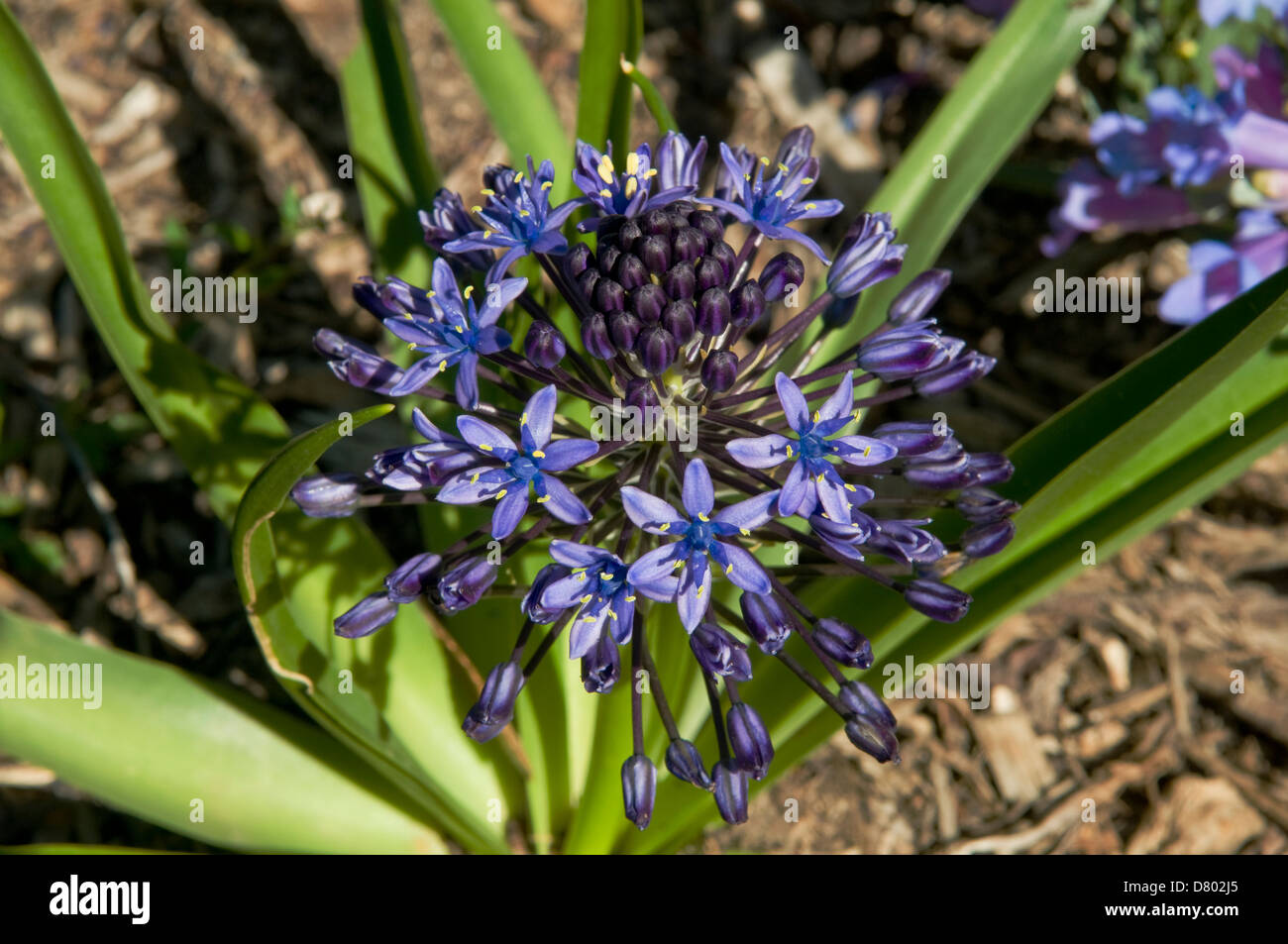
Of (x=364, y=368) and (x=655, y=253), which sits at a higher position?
(x=655, y=253)

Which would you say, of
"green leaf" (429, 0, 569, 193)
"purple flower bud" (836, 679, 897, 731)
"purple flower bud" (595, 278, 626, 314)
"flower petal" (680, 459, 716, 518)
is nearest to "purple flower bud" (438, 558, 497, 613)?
"flower petal" (680, 459, 716, 518)

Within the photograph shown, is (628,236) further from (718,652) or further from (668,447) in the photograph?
(718,652)

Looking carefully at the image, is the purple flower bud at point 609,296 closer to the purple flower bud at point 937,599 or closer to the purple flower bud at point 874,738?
the purple flower bud at point 937,599

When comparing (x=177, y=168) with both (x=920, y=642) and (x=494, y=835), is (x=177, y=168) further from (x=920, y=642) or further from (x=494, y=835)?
(x=920, y=642)
